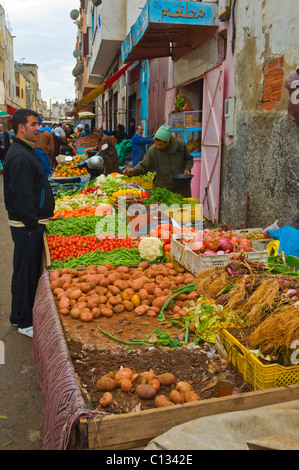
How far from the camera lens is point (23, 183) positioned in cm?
408

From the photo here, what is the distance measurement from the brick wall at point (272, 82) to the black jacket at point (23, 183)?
12.0ft

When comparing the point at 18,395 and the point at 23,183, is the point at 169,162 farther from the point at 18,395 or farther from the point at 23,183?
the point at 18,395

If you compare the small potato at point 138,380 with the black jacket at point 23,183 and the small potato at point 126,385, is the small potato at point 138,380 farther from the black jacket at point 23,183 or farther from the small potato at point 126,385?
the black jacket at point 23,183

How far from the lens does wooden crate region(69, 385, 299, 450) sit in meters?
1.91

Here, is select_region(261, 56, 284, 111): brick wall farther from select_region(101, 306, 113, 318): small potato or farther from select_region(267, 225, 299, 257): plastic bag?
select_region(101, 306, 113, 318): small potato

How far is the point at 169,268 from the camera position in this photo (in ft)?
13.7

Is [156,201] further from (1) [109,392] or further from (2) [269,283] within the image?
(1) [109,392]

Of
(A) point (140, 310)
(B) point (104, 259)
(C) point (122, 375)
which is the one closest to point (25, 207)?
(B) point (104, 259)

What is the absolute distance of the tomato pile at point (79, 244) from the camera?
191 inches

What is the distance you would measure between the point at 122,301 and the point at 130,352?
802 mm

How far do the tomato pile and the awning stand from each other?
522 cm

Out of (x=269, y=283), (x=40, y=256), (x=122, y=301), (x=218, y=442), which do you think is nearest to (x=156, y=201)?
(x=40, y=256)

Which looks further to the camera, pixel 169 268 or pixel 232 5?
pixel 232 5

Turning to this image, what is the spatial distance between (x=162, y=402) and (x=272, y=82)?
5.30 m
